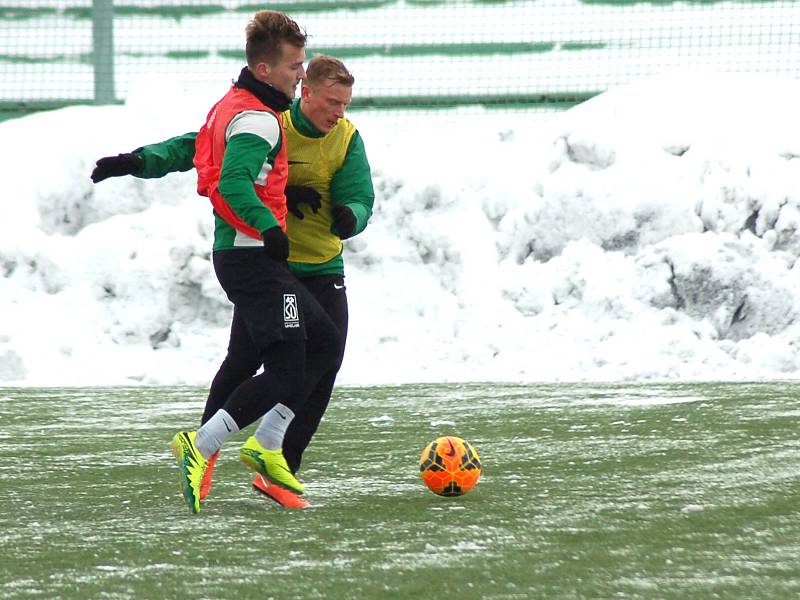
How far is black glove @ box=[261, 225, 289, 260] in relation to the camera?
4496 millimetres

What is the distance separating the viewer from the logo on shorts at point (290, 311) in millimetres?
4719

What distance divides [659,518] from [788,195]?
24.9 ft

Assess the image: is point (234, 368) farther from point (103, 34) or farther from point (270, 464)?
point (103, 34)

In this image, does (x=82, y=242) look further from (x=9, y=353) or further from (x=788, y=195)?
(x=788, y=195)

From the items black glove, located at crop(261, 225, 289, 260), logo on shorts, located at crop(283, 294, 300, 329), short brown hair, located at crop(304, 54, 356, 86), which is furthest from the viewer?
short brown hair, located at crop(304, 54, 356, 86)

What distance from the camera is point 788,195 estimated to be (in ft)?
37.5

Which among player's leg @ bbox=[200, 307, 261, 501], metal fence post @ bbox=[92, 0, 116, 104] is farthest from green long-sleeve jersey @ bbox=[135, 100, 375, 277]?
metal fence post @ bbox=[92, 0, 116, 104]

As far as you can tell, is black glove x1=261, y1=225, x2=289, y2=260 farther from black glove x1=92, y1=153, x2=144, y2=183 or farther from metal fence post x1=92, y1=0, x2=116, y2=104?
metal fence post x1=92, y1=0, x2=116, y2=104

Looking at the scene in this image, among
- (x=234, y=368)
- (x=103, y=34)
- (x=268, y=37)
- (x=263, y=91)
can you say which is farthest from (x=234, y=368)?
(x=103, y=34)

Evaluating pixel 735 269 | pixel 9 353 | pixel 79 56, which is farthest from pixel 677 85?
pixel 9 353

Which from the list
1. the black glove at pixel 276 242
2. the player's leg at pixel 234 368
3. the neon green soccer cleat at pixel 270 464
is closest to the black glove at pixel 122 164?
the player's leg at pixel 234 368

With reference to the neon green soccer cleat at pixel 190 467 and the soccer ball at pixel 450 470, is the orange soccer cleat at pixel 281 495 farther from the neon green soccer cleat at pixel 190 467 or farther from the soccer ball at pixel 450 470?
the soccer ball at pixel 450 470

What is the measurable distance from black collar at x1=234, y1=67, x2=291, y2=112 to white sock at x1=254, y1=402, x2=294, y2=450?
3.29ft

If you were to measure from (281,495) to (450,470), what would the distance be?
57 centimetres
